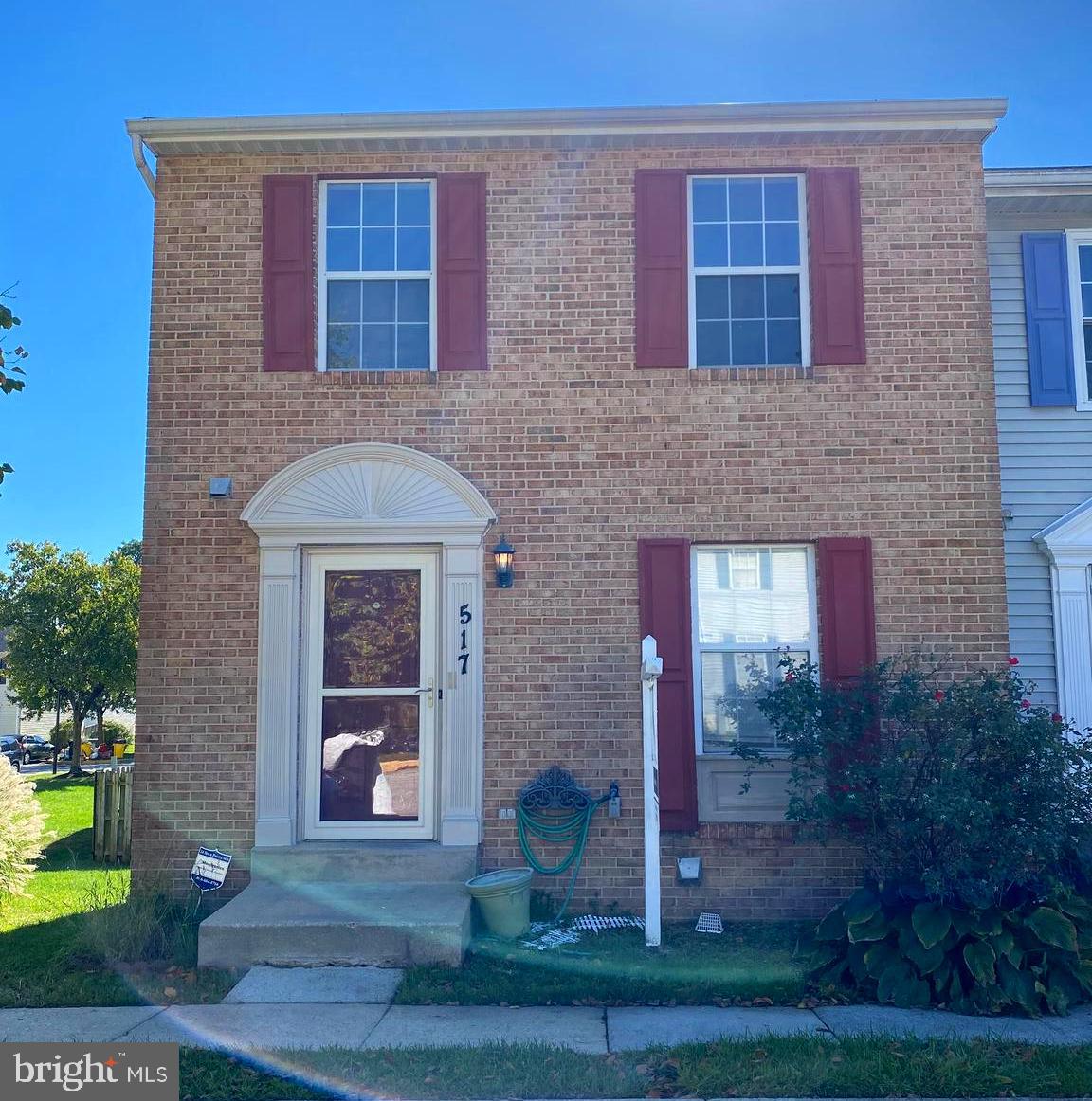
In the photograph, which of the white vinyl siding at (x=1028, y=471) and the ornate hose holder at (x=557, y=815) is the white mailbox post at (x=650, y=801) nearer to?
the ornate hose holder at (x=557, y=815)

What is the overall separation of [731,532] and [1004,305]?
130 inches

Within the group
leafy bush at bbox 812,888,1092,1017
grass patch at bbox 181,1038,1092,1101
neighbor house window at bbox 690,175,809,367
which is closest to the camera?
grass patch at bbox 181,1038,1092,1101

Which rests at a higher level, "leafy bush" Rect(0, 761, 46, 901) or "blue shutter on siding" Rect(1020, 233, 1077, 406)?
"blue shutter on siding" Rect(1020, 233, 1077, 406)

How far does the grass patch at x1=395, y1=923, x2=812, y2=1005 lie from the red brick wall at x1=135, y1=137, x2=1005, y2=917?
0.66m

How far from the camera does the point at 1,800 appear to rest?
29.0 feet

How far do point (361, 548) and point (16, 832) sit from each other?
12.6ft

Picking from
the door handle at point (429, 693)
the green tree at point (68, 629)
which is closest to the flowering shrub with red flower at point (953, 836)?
the door handle at point (429, 693)

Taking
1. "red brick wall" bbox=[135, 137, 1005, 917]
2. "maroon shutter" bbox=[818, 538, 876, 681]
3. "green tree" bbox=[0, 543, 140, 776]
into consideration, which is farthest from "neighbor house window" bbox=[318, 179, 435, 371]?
"green tree" bbox=[0, 543, 140, 776]

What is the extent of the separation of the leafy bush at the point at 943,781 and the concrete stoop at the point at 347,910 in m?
2.43

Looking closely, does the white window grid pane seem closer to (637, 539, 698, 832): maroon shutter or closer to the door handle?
(637, 539, 698, 832): maroon shutter

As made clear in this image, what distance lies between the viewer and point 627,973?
6508 mm

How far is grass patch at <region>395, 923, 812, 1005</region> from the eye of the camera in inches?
242

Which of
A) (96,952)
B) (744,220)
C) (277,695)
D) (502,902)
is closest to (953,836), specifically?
(502,902)

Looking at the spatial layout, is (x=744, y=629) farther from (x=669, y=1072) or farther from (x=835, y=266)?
(x=669, y=1072)
